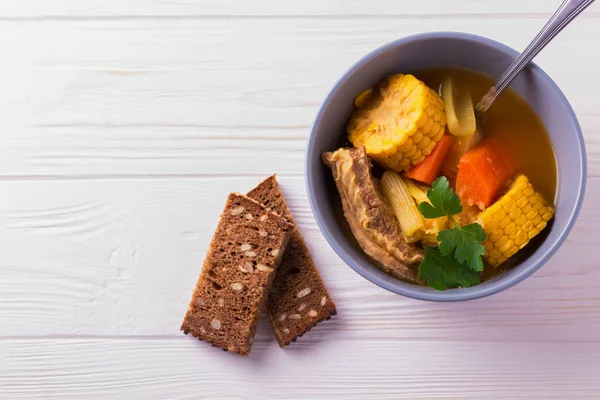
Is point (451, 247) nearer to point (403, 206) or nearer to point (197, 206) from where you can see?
point (403, 206)

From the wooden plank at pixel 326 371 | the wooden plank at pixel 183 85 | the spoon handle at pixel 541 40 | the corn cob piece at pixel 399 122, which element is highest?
the spoon handle at pixel 541 40

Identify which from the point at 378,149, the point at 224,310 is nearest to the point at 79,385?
the point at 224,310

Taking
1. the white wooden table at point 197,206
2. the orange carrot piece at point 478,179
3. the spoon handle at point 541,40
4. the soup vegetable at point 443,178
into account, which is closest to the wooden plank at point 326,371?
the white wooden table at point 197,206

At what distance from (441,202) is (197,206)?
0.68m

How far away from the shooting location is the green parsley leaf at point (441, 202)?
1395 mm

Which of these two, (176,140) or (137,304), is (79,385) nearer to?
(137,304)

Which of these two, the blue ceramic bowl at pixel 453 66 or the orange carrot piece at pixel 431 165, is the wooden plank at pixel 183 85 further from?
the orange carrot piece at pixel 431 165

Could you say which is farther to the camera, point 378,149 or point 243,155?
point 243,155

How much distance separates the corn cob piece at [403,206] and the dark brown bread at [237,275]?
30 centimetres

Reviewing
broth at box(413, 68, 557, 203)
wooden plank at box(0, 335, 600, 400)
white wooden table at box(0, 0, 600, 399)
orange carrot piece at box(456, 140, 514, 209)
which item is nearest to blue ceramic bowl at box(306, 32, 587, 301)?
broth at box(413, 68, 557, 203)

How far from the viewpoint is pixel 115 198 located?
1.79 metres

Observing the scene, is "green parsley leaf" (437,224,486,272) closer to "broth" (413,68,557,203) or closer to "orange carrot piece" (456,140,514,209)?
"orange carrot piece" (456,140,514,209)

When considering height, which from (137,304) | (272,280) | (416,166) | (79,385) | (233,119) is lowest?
(79,385)

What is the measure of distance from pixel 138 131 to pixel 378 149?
697 mm
